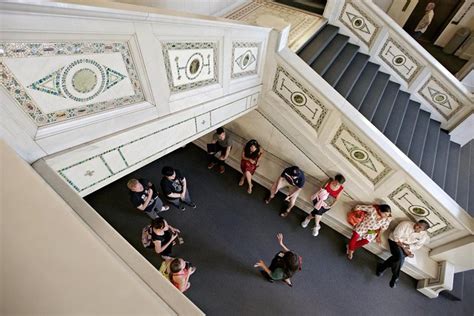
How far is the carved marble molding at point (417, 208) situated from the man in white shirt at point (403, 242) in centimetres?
14

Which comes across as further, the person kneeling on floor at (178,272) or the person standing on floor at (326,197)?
the person standing on floor at (326,197)

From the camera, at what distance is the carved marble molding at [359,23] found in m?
4.69

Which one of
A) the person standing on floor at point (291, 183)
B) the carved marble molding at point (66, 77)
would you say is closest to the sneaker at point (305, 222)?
the person standing on floor at point (291, 183)

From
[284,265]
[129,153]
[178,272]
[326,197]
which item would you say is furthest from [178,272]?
[326,197]

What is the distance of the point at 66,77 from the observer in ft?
5.41

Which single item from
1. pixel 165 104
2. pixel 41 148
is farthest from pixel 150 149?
pixel 41 148

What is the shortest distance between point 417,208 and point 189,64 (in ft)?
12.2

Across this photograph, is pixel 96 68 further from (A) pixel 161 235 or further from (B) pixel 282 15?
(B) pixel 282 15

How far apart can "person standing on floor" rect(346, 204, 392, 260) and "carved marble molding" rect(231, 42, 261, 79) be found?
9.05 ft

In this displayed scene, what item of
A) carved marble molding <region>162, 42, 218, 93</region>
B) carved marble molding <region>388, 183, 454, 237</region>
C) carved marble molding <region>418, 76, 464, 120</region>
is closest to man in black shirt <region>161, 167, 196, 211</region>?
carved marble molding <region>162, 42, 218, 93</region>

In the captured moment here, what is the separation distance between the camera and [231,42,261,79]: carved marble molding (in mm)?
2750

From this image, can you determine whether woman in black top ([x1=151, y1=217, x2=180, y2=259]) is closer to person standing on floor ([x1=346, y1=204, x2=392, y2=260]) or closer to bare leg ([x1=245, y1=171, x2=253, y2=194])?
bare leg ([x1=245, y1=171, x2=253, y2=194])

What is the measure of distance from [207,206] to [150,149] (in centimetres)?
216

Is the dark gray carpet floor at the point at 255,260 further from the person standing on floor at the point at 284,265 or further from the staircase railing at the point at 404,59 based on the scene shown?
the staircase railing at the point at 404,59
